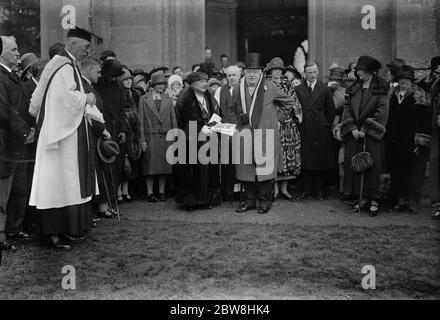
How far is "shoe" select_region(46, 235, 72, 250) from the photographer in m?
5.29

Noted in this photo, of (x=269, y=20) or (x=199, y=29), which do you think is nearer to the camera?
(x=199, y=29)

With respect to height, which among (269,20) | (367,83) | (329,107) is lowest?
(329,107)

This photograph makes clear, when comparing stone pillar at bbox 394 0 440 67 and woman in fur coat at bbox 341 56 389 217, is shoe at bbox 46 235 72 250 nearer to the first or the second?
woman in fur coat at bbox 341 56 389 217

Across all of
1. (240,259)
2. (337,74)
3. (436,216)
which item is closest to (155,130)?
(337,74)

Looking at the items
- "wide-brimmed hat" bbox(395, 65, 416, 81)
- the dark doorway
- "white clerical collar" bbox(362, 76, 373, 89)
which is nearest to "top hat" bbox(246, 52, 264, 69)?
"white clerical collar" bbox(362, 76, 373, 89)

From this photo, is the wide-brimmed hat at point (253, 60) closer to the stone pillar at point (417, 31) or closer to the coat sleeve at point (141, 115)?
the coat sleeve at point (141, 115)

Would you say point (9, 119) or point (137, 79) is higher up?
point (137, 79)

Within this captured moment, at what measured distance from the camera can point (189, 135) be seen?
7066 millimetres

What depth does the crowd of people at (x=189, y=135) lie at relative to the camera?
5207 mm

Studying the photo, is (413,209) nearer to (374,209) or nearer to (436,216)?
(436,216)

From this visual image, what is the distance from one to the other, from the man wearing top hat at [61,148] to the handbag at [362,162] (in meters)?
3.22

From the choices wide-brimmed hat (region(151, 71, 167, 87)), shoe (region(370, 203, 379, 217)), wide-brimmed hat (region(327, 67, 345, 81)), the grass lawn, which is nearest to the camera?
the grass lawn

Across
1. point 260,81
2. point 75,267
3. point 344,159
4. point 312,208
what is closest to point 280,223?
Answer: point 312,208

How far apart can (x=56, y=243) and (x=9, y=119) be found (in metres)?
1.31
